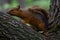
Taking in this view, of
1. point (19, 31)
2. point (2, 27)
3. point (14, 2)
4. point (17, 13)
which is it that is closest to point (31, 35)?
point (19, 31)

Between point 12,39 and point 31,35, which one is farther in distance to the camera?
point 31,35

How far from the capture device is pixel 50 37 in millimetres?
2340

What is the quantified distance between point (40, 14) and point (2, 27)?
1687 mm

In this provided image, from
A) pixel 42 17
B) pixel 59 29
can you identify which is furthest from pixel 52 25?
pixel 42 17

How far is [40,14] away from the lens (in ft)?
11.7

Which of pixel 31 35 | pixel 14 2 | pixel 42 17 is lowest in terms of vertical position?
pixel 14 2

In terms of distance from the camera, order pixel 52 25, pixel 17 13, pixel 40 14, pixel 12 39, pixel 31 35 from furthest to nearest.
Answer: pixel 40 14, pixel 17 13, pixel 52 25, pixel 31 35, pixel 12 39

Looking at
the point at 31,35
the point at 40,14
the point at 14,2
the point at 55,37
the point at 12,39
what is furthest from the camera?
the point at 14,2

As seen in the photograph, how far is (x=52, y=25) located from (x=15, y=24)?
2.04ft

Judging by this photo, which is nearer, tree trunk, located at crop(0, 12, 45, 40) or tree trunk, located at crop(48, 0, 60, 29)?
tree trunk, located at crop(0, 12, 45, 40)

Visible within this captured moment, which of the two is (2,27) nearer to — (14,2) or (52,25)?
(52,25)

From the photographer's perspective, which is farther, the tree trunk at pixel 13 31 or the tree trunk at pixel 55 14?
the tree trunk at pixel 55 14

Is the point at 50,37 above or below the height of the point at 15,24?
below

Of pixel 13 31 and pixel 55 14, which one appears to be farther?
pixel 55 14
